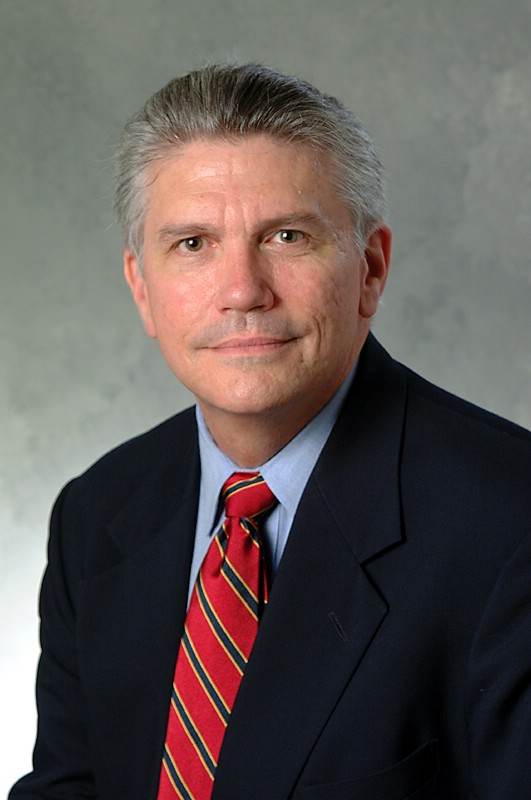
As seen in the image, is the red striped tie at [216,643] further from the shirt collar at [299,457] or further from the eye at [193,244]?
the eye at [193,244]

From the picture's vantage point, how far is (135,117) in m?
2.82

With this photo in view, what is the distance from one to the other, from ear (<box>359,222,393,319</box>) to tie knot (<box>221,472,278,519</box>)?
1.38 feet

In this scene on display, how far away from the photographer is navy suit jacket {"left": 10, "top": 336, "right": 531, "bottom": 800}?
2.42m

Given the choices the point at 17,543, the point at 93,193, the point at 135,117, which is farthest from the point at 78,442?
the point at 135,117

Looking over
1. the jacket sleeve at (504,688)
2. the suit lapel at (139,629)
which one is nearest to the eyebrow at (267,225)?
the suit lapel at (139,629)

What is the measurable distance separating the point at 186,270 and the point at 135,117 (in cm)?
40

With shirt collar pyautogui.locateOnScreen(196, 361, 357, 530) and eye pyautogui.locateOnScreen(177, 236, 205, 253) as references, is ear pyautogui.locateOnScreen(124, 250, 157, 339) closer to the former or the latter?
eye pyautogui.locateOnScreen(177, 236, 205, 253)

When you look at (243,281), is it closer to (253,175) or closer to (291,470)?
(253,175)

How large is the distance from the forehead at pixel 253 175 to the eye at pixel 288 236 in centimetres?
5

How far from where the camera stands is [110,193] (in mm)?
4590

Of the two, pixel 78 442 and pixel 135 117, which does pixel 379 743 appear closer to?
pixel 135 117

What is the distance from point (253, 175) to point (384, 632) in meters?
0.91

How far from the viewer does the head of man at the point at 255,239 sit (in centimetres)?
258

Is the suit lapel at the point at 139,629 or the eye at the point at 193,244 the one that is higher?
the eye at the point at 193,244
